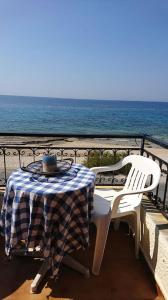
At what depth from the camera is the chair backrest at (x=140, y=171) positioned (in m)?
2.23

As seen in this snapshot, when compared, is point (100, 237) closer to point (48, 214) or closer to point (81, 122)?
point (48, 214)

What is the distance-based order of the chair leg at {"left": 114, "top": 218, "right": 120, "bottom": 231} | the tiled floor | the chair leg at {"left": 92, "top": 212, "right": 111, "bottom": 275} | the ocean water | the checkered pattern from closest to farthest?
the checkered pattern
the tiled floor
the chair leg at {"left": 92, "top": 212, "right": 111, "bottom": 275}
the chair leg at {"left": 114, "top": 218, "right": 120, "bottom": 231}
the ocean water

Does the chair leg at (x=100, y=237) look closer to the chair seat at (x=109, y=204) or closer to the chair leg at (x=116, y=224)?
the chair seat at (x=109, y=204)

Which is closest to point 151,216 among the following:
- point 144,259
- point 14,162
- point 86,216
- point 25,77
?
point 144,259

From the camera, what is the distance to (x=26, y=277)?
192cm

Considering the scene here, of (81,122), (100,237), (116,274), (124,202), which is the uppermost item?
(124,202)

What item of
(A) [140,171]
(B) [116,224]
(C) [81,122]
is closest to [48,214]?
(A) [140,171]

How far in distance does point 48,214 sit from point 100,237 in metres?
0.62

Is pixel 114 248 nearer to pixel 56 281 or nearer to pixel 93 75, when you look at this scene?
pixel 56 281

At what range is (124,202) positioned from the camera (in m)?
2.29

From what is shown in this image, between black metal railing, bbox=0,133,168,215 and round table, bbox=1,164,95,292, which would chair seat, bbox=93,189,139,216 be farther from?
black metal railing, bbox=0,133,168,215

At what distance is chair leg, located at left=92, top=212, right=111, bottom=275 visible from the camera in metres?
1.89

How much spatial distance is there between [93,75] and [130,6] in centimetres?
6232

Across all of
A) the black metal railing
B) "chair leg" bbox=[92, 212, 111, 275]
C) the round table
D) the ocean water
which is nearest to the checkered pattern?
the round table
